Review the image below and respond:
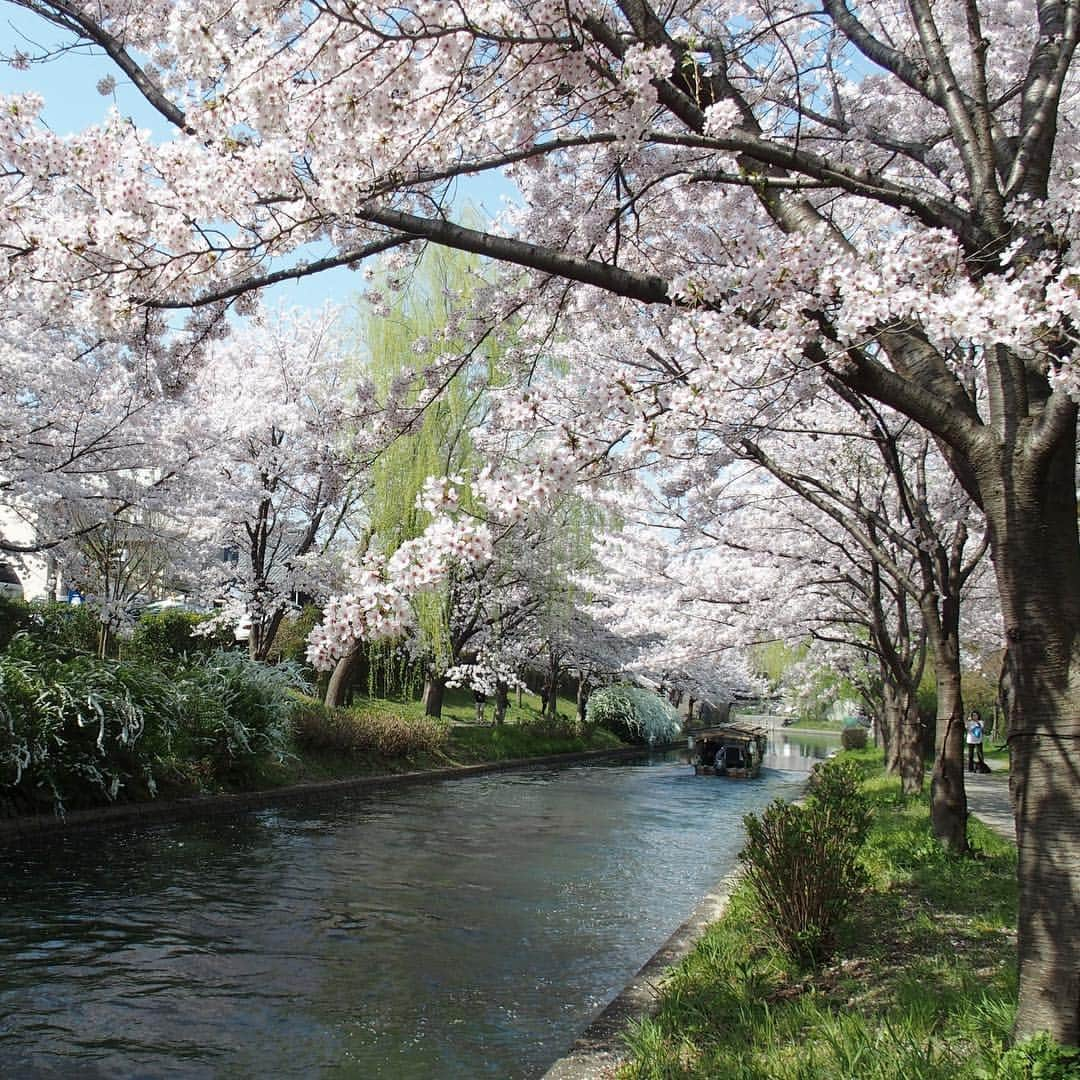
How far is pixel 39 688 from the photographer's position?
10773mm

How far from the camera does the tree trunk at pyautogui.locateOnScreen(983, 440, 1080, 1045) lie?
12.2 ft

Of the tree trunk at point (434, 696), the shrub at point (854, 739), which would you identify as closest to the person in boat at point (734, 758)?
the tree trunk at point (434, 696)

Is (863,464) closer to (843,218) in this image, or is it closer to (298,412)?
(843,218)

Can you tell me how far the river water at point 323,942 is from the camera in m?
5.38

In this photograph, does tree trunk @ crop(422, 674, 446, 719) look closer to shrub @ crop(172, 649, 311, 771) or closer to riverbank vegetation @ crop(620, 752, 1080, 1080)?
shrub @ crop(172, 649, 311, 771)

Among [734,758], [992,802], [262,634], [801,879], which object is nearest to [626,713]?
[734,758]

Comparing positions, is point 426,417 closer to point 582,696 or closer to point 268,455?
point 268,455

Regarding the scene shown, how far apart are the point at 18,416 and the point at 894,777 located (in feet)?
56.5

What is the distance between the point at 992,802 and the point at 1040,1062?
15.1m

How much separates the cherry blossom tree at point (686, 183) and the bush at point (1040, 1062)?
140mm

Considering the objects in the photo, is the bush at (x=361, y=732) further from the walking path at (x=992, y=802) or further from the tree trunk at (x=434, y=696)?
the walking path at (x=992, y=802)

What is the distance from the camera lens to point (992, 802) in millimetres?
16828

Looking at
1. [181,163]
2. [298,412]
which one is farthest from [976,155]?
[298,412]

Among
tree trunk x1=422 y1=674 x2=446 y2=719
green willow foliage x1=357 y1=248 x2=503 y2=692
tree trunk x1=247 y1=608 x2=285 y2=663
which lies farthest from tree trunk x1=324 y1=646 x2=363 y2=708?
tree trunk x1=422 y1=674 x2=446 y2=719
